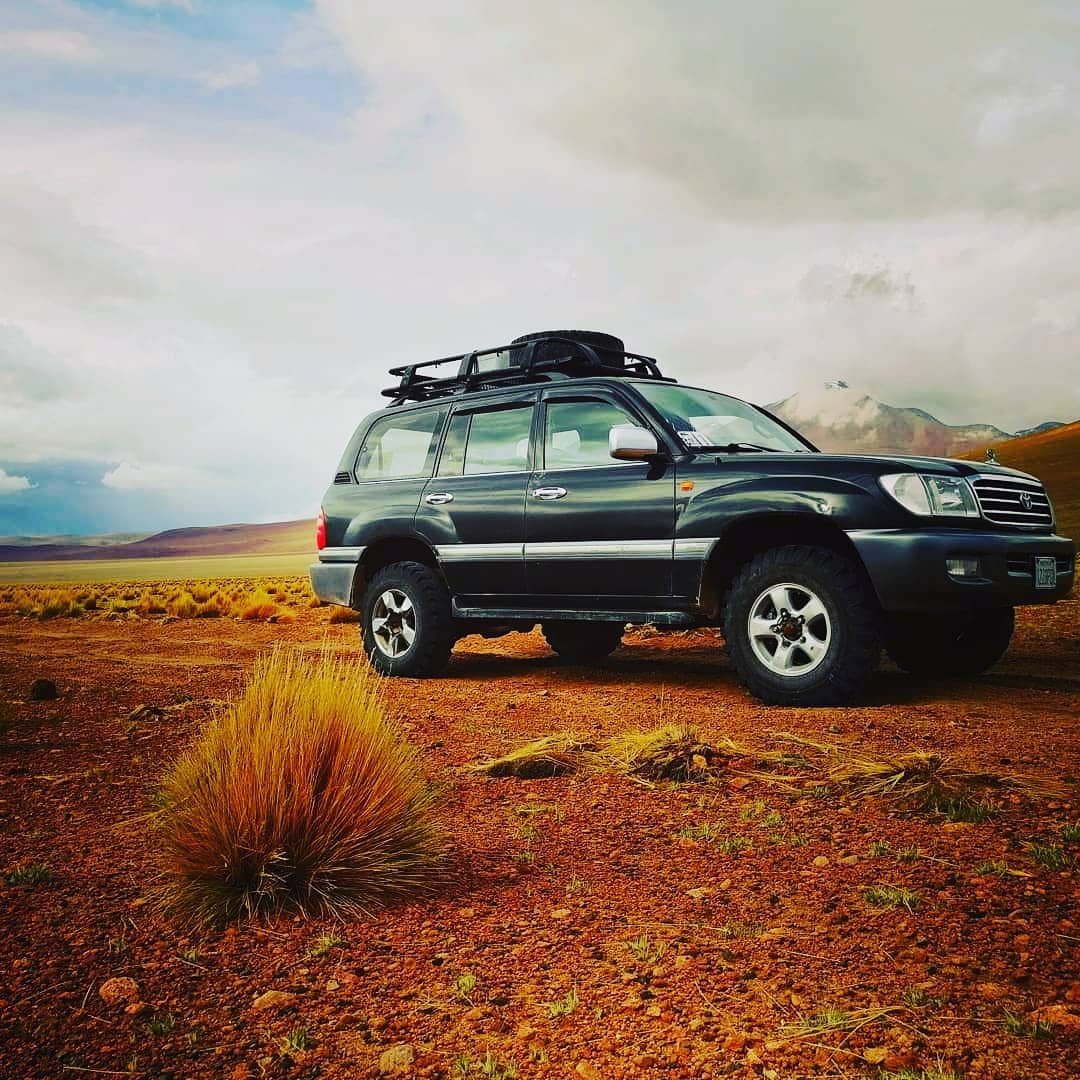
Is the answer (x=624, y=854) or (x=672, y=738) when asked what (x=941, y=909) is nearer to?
(x=624, y=854)

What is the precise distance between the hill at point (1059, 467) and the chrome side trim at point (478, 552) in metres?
20.6

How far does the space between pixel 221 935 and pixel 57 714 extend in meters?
4.15

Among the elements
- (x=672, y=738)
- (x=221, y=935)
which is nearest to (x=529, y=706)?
(x=672, y=738)

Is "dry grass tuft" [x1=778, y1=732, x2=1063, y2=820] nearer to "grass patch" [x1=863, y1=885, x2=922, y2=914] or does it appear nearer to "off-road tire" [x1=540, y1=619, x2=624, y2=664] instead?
"grass patch" [x1=863, y1=885, x2=922, y2=914]

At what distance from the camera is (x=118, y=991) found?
2.54 m

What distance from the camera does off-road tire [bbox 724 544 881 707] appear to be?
5.77 meters

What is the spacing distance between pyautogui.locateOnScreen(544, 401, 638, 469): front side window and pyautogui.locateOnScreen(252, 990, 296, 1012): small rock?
4.79m

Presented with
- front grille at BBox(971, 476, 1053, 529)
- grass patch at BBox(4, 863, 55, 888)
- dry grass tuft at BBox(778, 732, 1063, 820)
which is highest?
front grille at BBox(971, 476, 1053, 529)

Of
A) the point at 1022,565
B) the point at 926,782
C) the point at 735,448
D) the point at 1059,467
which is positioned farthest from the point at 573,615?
the point at 1059,467

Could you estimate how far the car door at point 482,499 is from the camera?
734 cm

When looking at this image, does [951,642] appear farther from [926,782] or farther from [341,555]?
[341,555]

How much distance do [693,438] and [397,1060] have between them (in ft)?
16.5

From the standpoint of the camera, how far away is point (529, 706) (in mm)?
6512

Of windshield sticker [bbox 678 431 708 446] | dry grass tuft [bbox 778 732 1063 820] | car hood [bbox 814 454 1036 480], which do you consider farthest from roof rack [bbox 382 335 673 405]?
dry grass tuft [bbox 778 732 1063 820]
